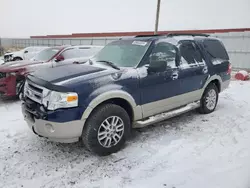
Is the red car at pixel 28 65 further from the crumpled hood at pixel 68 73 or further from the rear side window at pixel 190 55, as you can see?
the rear side window at pixel 190 55

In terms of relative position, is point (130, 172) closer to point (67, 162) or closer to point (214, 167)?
point (67, 162)

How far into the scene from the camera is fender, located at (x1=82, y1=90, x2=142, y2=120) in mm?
3102

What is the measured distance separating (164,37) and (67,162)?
2.79 meters

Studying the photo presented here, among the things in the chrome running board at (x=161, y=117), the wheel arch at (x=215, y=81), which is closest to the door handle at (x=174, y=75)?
the chrome running board at (x=161, y=117)

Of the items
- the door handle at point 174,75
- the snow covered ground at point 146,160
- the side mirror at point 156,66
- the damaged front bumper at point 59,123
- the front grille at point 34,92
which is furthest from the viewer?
the door handle at point 174,75

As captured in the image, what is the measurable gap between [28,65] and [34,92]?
11.6 ft

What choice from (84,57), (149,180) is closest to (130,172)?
(149,180)

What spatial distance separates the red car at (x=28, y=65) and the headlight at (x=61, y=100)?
344 cm

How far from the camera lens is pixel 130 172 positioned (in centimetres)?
302

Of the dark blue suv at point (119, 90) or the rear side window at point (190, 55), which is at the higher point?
the rear side window at point (190, 55)

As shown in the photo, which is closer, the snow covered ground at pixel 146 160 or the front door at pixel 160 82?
the snow covered ground at pixel 146 160

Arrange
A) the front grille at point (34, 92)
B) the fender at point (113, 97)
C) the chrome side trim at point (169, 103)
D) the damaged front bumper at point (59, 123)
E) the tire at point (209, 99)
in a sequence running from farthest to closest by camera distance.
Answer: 1. the tire at point (209, 99)
2. the chrome side trim at point (169, 103)
3. the front grille at point (34, 92)
4. the fender at point (113, 97)
5. the damaged front bumper at point (59, 123)

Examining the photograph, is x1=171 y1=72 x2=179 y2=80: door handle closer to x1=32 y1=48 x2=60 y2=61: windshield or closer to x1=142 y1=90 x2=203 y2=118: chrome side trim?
x1=142 y1=90 x2=203 y2=118: chrome side trim

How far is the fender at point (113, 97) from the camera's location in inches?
122
